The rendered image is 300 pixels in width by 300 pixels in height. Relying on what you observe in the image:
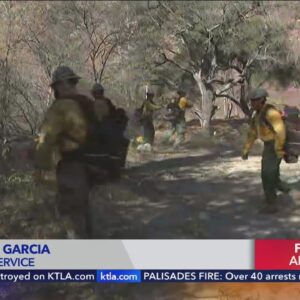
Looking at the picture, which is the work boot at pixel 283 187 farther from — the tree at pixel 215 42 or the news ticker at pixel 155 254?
the tree at pixel 215 42

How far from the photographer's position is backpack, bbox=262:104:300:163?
2.10 meters

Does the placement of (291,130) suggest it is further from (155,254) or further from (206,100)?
(155,254)

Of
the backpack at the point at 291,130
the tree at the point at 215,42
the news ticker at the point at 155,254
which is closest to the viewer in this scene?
the tree at the point at 215,42

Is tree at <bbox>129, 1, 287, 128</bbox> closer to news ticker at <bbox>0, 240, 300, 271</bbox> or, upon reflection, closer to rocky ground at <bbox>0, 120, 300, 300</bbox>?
rocky ground at <bbox>0, 120, 300, 300</bbox>

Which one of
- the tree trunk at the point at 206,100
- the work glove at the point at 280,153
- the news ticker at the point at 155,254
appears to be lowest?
the news ticker at the point at 155,254

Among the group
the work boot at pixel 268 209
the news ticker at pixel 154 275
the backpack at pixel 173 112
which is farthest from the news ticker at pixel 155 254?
the backpack at pixel 173 112

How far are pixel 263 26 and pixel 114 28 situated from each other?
703 mm

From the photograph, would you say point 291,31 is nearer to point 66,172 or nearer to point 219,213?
point 219,213

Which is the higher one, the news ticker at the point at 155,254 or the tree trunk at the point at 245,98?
the tree trunk at the point at 245,98

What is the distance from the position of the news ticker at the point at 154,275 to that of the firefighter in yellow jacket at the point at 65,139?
1.21 ft

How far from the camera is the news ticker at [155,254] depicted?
2.24 m

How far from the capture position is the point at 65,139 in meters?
2.15

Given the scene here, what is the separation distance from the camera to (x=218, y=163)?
7.27ft

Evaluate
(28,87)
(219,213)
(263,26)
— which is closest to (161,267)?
(219,213)
